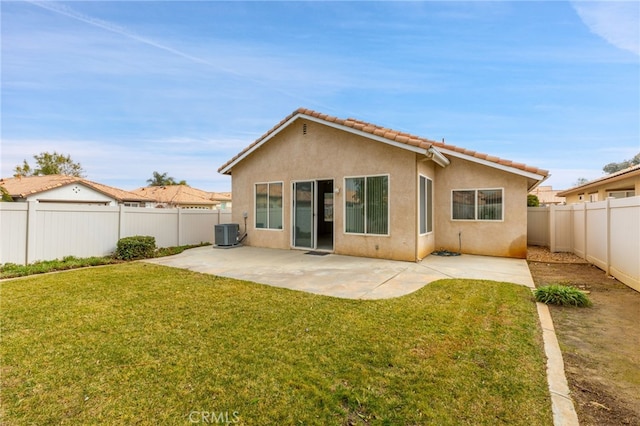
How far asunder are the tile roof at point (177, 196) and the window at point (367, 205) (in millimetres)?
35814

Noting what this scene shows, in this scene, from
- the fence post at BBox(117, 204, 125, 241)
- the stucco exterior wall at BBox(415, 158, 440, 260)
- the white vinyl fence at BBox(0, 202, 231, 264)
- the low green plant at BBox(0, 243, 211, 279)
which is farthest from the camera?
the fence post at BBox(117, 204, 125, 241)

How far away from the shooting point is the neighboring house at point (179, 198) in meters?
40.7

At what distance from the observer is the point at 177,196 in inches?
1682

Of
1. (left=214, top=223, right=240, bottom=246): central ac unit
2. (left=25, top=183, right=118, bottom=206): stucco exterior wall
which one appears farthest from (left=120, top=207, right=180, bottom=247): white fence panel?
(left=25, top=183, right=118, bottom=206): stucco exterior wall

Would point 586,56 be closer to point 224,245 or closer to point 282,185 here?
point 282,185

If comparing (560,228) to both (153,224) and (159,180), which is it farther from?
(159,180)

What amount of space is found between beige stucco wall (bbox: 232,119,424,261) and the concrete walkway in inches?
25.5

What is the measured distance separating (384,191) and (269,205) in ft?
16.9

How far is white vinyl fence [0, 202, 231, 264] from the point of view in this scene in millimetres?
8773

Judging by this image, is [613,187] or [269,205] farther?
[613,187]

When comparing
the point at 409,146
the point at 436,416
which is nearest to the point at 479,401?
the point at 436,416

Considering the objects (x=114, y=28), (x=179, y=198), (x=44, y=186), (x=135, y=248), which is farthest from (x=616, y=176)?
(x=179, y=198)

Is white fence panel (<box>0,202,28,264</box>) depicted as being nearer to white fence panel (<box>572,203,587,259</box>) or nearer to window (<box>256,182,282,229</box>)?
window (<box>256,182,282,229</box>)

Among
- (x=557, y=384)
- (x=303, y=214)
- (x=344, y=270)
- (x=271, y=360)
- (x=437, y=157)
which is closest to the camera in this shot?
(x=557, y=384)
